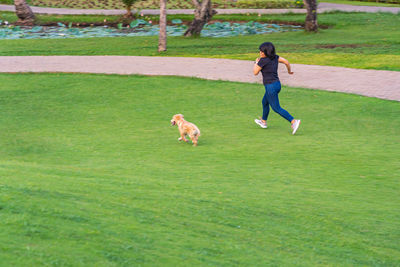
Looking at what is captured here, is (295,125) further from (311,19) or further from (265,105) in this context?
(311,19)

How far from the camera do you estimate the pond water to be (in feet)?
93.3

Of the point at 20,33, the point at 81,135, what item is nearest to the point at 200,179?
the point at 81,135

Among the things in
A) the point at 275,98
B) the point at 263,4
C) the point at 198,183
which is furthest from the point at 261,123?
the point at 263,4

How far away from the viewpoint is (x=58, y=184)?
253 inches

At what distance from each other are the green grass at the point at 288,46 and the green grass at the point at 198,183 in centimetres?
647

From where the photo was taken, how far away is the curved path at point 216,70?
15.9 meters

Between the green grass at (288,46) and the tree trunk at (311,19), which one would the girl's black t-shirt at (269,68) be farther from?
the tree trunk at (311,19)

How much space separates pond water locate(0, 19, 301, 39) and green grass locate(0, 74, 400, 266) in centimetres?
1463

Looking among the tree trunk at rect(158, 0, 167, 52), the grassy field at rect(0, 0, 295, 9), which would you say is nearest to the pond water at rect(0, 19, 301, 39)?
the tree trunk at rect(158, 0, 167, 52)

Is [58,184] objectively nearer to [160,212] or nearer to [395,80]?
[160,212]

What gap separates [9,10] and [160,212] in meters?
34.5

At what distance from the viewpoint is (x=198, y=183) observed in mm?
7383

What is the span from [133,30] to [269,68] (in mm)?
20784

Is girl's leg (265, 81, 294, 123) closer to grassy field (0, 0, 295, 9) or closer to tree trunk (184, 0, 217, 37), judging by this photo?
tree trunk (184, 0, 217, 37)
